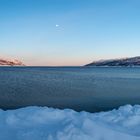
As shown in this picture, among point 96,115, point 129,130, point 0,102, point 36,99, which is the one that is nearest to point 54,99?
point 36,99

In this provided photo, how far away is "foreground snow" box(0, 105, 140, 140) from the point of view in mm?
9972

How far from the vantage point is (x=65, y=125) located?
10.6 meters

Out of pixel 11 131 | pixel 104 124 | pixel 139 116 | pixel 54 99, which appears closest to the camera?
pixel 11 131

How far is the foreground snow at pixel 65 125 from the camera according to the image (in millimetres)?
9972

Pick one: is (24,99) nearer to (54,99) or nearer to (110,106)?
(54,99)

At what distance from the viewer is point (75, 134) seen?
9875mm

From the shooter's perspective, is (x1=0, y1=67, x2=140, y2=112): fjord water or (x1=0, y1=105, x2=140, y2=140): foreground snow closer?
(x1=0, y1=105, x2=140, y2=140): foreground snow

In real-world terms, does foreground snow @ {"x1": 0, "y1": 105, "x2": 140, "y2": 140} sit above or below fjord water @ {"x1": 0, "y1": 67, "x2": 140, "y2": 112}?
above

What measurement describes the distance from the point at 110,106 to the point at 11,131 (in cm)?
1504

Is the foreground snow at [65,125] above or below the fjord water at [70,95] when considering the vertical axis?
above

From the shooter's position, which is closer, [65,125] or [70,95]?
[65,125]

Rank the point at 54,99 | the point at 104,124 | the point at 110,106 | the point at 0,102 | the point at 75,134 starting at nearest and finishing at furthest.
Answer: the point at 75,134, the point at 104,124, the point at 110,106, the point at 0,102, the point at 54,99

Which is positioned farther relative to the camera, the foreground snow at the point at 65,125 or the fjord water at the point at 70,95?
the fjord water at the point at 70,95

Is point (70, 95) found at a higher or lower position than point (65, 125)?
lower
